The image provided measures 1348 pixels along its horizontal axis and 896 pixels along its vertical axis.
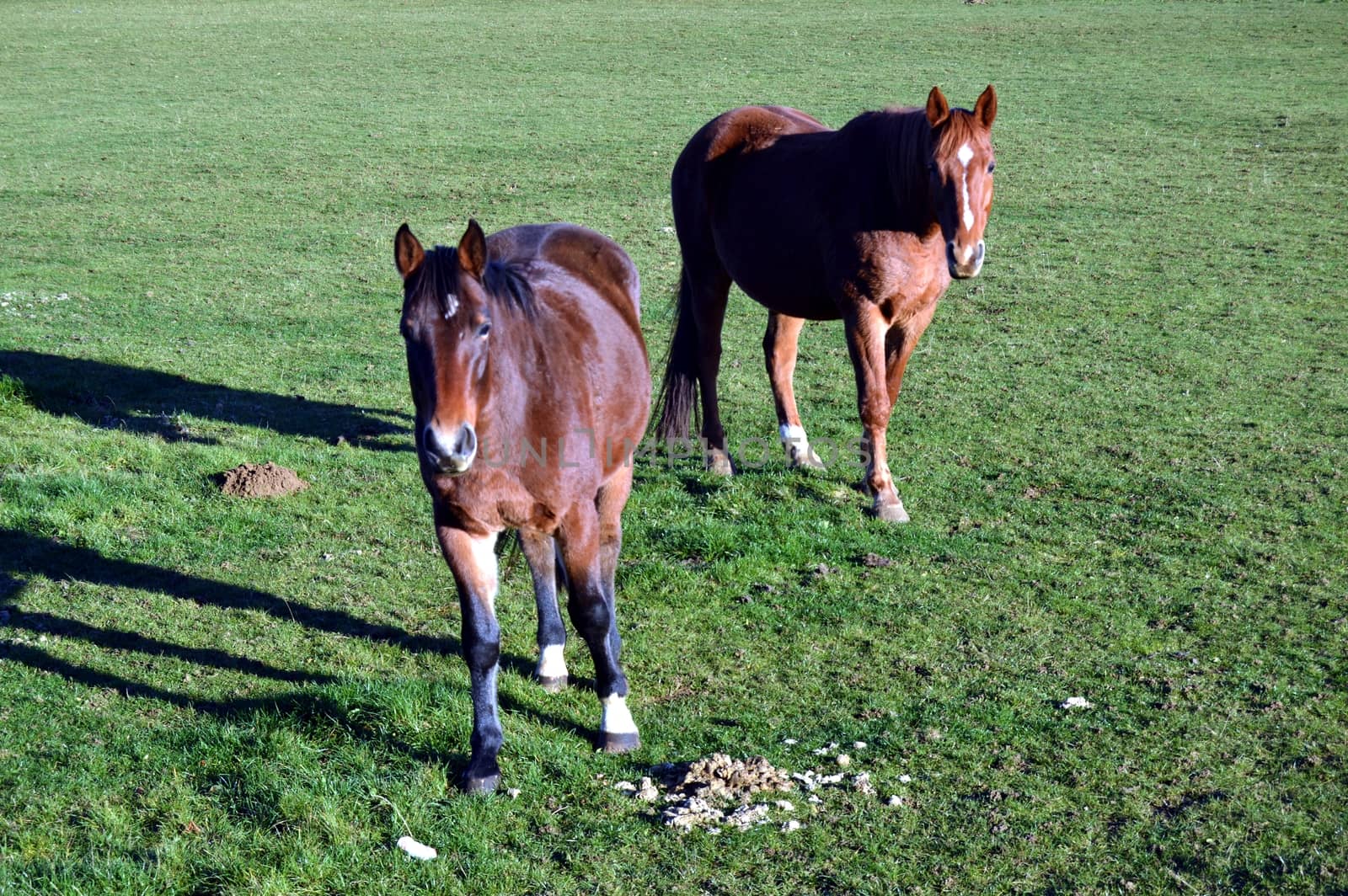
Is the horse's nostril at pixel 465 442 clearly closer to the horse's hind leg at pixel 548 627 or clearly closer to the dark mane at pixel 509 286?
the dark mane at pixel 509 286

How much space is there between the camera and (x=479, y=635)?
4.34 m

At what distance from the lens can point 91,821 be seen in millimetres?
4121

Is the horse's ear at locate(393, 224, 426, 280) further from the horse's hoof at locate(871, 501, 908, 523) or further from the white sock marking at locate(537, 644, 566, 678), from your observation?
the horse's hoof at locate(871, 501, 908, 523)

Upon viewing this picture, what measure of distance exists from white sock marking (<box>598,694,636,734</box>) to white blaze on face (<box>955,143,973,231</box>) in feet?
10.3

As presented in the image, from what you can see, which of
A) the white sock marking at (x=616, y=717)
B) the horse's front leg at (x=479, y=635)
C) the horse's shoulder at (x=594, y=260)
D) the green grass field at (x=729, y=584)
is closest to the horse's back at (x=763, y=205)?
the green grass field at (x=729, y=584)

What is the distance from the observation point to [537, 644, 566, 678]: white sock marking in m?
5.15

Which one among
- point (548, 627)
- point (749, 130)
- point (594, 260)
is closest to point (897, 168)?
point (749, 130)

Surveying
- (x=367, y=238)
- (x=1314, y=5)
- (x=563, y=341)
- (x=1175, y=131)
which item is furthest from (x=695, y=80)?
(x=563, y=341)

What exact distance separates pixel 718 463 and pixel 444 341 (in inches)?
160

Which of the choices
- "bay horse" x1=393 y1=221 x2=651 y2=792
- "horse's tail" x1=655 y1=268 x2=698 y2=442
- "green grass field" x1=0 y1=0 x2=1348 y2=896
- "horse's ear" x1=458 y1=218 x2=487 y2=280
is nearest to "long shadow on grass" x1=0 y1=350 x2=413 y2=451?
"green grass field" x1=0 y1=0 x2=1348 y2=896

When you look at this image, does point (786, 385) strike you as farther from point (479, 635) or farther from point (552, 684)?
point (479, 635)

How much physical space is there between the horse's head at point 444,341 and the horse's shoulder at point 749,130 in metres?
4.35

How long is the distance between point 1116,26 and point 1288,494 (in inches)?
1029

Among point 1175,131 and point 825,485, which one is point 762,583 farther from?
point 1175,131
